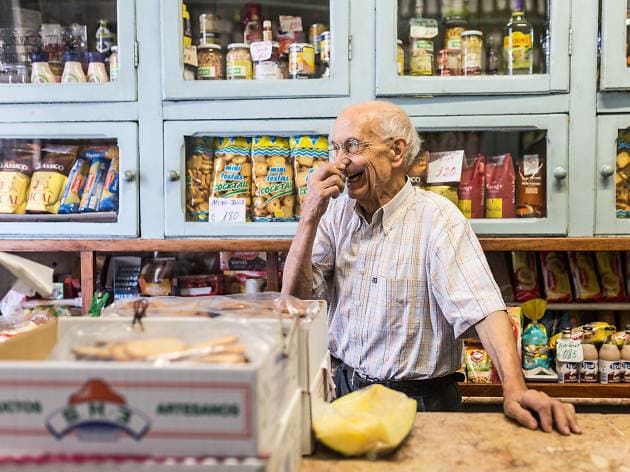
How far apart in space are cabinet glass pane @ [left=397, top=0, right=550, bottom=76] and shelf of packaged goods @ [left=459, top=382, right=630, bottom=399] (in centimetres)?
104

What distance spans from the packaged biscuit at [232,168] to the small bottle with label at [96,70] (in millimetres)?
457

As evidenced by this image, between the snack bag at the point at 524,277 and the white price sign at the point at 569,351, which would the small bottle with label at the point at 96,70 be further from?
the white price sign at the point at 569,351

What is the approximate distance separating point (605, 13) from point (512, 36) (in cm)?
28

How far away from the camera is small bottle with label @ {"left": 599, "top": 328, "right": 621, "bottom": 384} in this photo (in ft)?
6.72

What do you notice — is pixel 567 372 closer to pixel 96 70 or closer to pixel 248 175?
pixel 248 175

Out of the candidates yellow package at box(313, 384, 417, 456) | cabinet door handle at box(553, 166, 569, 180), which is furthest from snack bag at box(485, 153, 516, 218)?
yellow package at box(313, 384, 417, 456)

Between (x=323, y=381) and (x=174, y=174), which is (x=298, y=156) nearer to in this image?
(x=174, y=174)

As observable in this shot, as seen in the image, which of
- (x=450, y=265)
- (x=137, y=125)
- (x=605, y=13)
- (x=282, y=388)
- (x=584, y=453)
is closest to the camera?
(x=282, y=388)

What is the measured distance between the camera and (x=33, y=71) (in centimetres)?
215

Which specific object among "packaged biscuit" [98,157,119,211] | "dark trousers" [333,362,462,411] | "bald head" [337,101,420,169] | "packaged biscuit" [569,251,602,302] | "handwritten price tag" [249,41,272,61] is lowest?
"dark trousers" [333,362,462,411]

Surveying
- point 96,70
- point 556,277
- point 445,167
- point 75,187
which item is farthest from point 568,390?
point 96,70

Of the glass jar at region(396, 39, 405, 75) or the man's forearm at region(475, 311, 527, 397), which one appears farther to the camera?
the glass jar at region(396, 39, 405, 75)

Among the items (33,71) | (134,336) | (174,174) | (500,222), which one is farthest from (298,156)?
(134,336)

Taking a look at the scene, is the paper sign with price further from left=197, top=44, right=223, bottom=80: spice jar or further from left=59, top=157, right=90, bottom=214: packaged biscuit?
left=59, top=157, right=90, bottom=214: packaged biscuit
